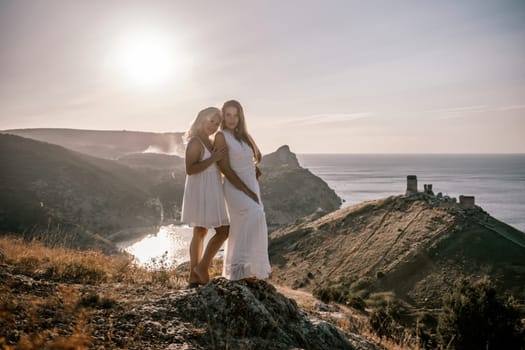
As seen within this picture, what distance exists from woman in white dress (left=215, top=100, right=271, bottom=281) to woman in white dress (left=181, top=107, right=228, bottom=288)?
0.15m

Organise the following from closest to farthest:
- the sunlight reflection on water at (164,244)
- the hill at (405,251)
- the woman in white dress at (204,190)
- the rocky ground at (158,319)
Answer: the rocky ground at (158,319) → the woman in white dress at (204,190) → the hill at (405,251) → the sunlight reflection on water at (164,244)

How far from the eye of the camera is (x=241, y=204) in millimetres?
5668

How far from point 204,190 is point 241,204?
25.4 inches

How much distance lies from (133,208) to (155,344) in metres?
90.5

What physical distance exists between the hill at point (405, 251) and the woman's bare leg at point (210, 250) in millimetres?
29019

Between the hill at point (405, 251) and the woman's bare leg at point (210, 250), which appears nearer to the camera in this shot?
the woman's bare leg at point (210, 250)

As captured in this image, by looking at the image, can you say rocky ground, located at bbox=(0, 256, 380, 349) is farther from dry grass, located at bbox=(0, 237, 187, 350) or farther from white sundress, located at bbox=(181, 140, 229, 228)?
white sundress, located at bbox=(181, 140, 229, 228)

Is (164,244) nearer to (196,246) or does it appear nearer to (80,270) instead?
(80,270)

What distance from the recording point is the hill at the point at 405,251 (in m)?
33.7

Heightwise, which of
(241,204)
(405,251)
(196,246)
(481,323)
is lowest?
(405,251)

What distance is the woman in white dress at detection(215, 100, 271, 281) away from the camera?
18.3ft

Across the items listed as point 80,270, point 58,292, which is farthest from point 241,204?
point 80,270

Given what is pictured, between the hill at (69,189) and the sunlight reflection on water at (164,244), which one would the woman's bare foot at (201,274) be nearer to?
the sunlight reflection on water at (164,244)

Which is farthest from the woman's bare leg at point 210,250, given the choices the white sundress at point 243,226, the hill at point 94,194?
the hill at point 94,194
